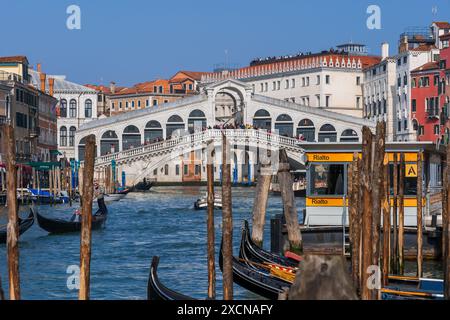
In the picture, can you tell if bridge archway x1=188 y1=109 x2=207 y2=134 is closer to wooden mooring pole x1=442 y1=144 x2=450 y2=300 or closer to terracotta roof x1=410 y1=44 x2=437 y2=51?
terracotta roof x1=410 y1=44 x2=437 y2=51

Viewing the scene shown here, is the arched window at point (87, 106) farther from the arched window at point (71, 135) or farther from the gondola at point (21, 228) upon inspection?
the gondola at point (21, 228)

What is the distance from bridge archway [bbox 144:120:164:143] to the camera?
39.7 meters

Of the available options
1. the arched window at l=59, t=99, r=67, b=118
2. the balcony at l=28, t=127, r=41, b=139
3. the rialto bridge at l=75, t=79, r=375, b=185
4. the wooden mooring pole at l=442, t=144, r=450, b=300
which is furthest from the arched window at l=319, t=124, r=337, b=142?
the wooden mooring pole at l=442, t=144, r=450, b=300

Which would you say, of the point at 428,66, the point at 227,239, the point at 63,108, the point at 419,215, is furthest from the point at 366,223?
the point at 63,108

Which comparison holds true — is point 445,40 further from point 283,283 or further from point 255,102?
point 283,283

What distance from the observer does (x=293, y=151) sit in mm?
34562

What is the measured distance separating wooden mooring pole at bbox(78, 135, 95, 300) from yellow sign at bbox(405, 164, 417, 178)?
217 inches

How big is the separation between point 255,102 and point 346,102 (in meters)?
6.45

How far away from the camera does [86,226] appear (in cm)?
675

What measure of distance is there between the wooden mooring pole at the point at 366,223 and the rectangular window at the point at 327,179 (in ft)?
12.1

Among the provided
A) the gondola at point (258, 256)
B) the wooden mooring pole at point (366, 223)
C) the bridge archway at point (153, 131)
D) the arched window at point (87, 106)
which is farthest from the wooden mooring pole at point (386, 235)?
the arched window at point (87, 106)

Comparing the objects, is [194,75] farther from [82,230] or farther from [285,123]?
[82,230]

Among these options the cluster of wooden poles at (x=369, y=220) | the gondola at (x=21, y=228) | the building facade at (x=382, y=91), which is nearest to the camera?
the cluster of wooden poles at (x=369, y=220)

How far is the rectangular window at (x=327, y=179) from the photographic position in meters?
11.7
